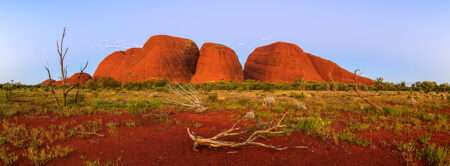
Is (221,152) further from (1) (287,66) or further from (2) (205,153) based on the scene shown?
(1) (287,66)

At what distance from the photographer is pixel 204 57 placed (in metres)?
63.0

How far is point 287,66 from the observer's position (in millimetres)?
62969

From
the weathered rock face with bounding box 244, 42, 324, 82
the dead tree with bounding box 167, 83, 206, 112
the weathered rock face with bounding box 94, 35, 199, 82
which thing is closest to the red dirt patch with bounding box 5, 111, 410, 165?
the dead tree with bounding box 167, 83, 206, 112

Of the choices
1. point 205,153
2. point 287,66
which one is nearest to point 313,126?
point 205,153

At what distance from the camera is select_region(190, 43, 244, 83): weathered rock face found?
59.0 m

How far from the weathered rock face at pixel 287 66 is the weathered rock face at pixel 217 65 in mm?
6482

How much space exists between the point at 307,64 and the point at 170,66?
157 ft

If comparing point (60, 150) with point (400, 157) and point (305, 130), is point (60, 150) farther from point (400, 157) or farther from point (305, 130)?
point (400, 157)

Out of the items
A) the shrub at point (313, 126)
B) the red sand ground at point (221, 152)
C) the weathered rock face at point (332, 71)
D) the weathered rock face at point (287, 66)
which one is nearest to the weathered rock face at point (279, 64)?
the weathered rock face at point (287, 66)

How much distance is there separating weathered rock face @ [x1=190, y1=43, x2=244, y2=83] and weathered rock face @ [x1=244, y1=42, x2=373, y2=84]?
6.48 metres

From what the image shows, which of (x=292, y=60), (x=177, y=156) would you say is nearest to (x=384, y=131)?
(x=177, y=156)

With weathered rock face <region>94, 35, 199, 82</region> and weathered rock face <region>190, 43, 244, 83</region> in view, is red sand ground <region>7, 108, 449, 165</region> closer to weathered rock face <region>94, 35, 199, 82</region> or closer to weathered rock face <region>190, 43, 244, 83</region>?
weathered rock face <region>190, 43, 244, 83</region>

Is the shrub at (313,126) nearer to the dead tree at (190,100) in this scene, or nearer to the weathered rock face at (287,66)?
the dead tree at (190,100)

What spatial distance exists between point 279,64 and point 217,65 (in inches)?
839
